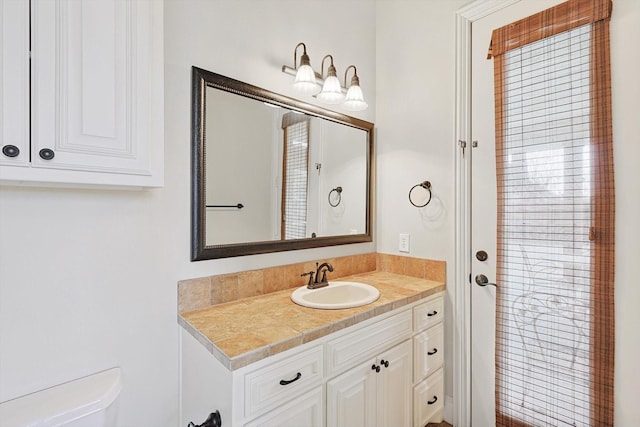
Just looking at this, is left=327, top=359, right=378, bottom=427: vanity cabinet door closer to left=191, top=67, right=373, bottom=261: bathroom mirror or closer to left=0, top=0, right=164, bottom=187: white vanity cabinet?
left=191, top=67, right=373, bottom=261: bathroom mirror

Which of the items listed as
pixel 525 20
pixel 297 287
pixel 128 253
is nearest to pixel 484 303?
pixel 297 287

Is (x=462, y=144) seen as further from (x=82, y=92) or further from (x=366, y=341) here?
(x=82, y=92)

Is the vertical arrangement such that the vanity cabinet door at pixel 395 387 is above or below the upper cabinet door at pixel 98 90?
below

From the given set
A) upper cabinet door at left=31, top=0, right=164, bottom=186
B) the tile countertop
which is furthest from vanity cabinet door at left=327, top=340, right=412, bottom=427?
upper cabinet door at left=31, top=0, right=164, bottom=186

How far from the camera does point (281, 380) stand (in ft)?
3.57

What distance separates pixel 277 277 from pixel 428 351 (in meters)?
0.94

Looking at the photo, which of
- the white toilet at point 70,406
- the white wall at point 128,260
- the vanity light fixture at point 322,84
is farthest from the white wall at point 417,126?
the white toilet at point 70,406

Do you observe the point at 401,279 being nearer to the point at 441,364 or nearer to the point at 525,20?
the point at 441,364

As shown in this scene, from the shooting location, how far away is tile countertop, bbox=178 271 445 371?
103 centimetres

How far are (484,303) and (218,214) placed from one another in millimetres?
1520

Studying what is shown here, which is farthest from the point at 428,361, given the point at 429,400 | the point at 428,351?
the point at 429,400

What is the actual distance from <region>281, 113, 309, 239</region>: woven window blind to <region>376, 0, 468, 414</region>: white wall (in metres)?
0.66

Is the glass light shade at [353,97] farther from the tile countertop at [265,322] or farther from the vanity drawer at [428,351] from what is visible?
the vanity drawer at [428,351]

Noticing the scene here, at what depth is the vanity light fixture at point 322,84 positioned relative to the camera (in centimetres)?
161
